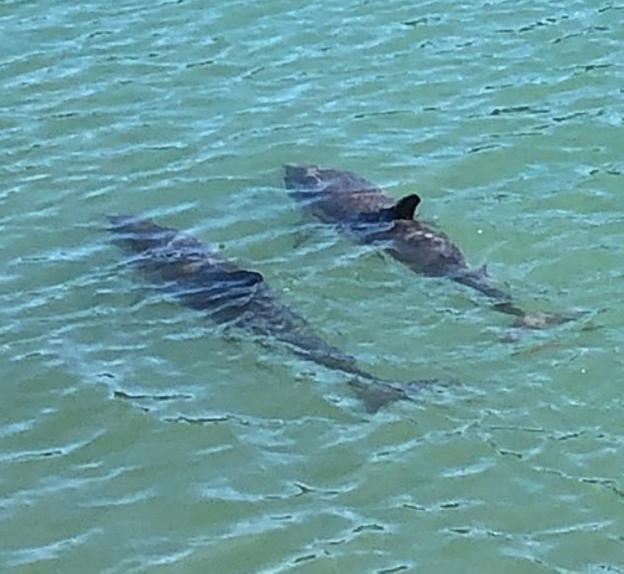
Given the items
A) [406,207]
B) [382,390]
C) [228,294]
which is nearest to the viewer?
[382,390]

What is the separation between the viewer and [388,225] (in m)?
12.7

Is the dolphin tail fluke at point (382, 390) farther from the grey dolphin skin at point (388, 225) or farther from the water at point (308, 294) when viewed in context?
the grey dolphin skin at point (388, 225)

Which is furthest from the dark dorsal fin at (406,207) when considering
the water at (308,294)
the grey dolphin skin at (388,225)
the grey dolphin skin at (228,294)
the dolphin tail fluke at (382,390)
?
the dolphin tail fluke at (382,390)

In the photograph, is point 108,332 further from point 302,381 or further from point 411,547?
point 411,547

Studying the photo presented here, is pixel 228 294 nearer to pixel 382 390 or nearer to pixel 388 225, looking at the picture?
pixel 388 225

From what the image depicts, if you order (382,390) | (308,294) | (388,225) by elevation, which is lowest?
(382,390)

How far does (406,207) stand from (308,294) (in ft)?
3.73

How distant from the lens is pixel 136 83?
15.5m

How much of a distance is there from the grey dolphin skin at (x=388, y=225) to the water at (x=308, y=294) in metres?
0.16

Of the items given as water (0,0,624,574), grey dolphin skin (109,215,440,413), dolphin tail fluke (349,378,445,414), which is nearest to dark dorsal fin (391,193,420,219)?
water (0,0,624,574)

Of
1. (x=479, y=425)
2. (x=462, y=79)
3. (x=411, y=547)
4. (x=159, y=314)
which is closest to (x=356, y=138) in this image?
(x=462, y=79)

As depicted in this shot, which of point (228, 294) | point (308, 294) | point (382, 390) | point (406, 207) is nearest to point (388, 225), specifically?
point (406, 207)

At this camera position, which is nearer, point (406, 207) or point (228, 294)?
point (228, 294)

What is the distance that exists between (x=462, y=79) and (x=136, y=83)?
302 cm
